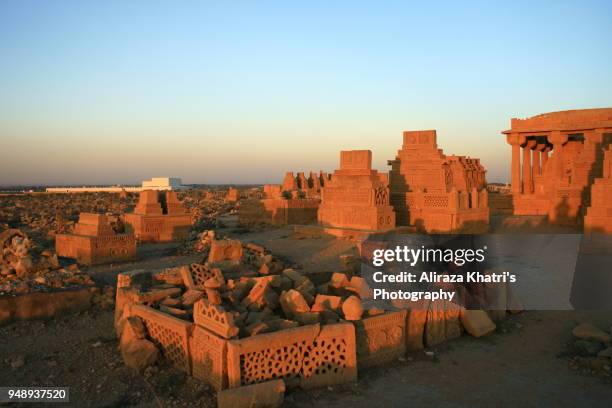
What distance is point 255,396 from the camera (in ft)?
16.1

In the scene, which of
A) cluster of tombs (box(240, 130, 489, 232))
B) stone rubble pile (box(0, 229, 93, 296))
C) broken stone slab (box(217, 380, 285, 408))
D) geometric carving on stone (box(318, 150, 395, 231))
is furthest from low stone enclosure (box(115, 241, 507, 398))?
cluster of tombs (box(240, 130, 489, 232))

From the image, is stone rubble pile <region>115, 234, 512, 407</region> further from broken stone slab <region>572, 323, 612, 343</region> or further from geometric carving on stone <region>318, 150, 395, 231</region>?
geometric carving on stone <region>318, 150, 395, 231</region>

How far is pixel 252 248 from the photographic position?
12734mm

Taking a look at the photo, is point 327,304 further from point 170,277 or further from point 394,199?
point 394,199

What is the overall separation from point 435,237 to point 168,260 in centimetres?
886

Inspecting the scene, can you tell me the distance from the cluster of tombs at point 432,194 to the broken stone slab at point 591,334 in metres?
9.85

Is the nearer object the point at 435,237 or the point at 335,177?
the point at 435,237

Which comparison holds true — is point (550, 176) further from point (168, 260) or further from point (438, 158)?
point (168, 260)

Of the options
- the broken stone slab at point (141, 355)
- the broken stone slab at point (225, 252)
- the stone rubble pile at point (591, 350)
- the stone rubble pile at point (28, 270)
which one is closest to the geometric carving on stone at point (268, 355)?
the broken stone slab at point (141, 355)

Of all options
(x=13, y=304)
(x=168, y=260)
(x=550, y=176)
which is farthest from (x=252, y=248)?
(x=550, y=176)

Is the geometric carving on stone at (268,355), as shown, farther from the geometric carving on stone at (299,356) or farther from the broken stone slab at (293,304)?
the broken stone slab at (293,304)

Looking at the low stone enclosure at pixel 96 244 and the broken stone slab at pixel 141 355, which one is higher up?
the low stone enclosure at pixel 96 244

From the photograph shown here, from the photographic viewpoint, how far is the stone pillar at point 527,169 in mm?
29688

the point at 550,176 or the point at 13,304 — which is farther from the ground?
the point at 550,176
